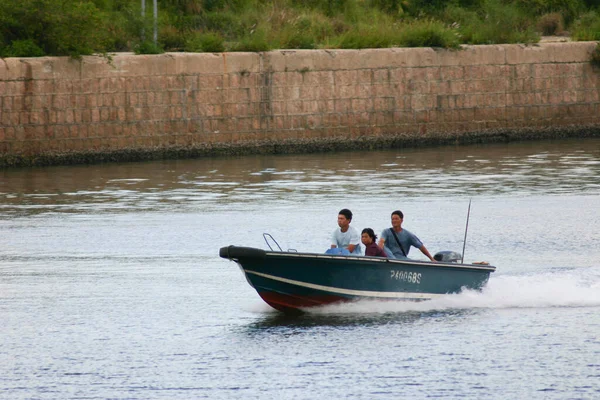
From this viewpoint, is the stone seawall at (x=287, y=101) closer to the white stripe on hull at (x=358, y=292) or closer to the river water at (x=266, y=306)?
the river water at (x=266, y=306)

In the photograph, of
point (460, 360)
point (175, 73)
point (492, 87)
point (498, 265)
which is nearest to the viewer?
point (460, 360)

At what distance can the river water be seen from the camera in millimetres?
12500

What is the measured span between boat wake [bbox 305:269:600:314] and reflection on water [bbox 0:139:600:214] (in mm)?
8517

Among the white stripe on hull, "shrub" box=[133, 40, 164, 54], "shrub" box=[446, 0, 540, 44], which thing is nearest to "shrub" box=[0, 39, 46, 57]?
"shrub" box=[133, 40, 164, 54]

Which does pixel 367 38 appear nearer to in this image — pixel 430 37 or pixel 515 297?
pixel 430 37

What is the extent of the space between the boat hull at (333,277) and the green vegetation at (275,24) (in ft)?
60.5

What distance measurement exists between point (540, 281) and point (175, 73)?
59.1 feet

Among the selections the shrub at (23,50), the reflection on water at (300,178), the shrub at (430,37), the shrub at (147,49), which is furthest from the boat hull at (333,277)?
the shrub at (430,37)

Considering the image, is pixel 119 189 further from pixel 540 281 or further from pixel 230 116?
pixel 540 281

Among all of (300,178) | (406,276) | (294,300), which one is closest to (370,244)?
(406,276)

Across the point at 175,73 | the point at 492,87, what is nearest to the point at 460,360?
the point at 175,73

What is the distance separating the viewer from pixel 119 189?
27.2 meters

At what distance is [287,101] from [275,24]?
15.2ft

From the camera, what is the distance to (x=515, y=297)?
16281 mm
